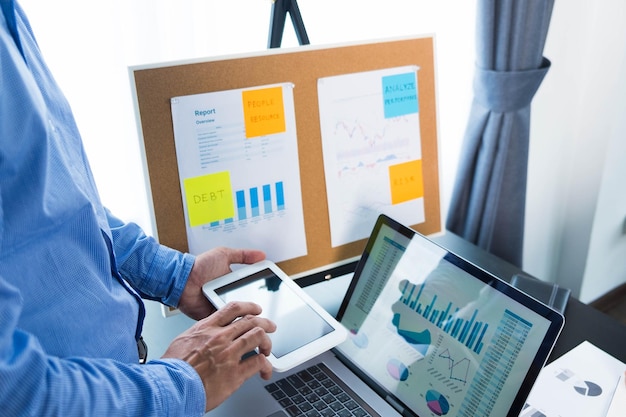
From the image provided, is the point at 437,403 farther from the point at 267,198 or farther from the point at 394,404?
the point at 267,198

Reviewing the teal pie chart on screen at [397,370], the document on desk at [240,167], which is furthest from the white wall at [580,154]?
the teal pie chart on screen at [397,370]

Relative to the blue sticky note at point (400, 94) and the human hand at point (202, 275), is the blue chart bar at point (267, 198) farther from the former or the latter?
the blue sticky note at point (400, 94)

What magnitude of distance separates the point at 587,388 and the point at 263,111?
2.41 ft

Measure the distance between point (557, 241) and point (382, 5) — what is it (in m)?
1.17

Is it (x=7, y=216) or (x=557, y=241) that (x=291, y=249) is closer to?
(x=7, y=216)

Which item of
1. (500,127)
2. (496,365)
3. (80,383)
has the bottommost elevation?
(496,365)

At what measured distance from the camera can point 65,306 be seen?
Answer: 0.70 metres

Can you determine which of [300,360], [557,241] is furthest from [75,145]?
[557,241]

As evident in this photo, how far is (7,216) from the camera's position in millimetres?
613

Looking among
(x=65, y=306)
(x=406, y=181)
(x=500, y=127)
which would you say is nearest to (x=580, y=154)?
(x=500, y=127)

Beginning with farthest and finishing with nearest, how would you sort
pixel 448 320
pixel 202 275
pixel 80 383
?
pixel 202 275
pixel 448 320
pixel 80 383

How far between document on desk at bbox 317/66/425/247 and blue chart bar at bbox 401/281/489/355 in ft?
0.86

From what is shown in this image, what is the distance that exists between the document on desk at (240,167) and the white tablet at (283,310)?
81 millimetres

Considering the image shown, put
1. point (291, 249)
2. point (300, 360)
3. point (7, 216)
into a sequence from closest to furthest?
point (7, 216), point (300, 360), point (291, 249)
